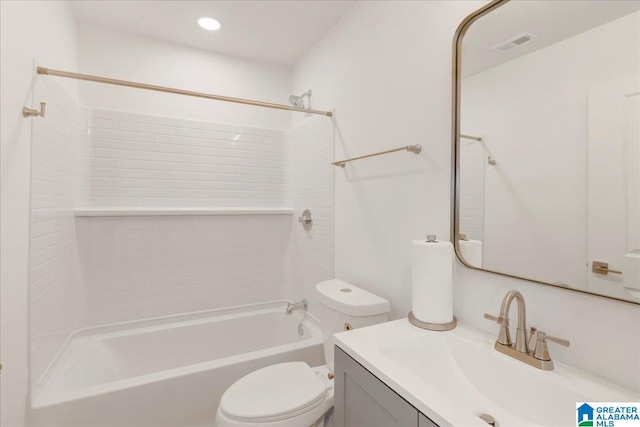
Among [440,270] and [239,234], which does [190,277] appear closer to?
[239,234]

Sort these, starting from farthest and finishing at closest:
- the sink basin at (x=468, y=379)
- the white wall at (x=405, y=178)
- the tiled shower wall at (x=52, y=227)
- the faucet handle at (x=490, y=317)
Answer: the tiled shower wall at (x=52, y=227)
the faucet handle at (x=490, y=317)
the white wall at (x=405, y=178)
the sink basin at (x=468, y=379)

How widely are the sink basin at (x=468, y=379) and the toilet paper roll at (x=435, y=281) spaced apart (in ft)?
0.21

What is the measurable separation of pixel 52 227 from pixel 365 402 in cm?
176

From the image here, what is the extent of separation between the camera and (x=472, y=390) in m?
0.90

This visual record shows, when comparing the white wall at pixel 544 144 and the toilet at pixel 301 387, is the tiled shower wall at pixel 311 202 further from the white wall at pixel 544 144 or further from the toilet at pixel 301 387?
the white wall at pixel 544 144

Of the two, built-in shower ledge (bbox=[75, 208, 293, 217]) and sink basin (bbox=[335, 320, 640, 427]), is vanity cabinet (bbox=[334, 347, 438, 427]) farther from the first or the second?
built-in shower ledge (bbox=[75, 208, 293, 217])

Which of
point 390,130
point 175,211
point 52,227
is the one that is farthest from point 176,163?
point 390,130

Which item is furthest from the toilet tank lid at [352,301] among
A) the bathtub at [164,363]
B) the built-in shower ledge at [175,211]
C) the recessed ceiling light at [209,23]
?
the recessed ceiling light at [209,23]

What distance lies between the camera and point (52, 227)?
1.57 metres

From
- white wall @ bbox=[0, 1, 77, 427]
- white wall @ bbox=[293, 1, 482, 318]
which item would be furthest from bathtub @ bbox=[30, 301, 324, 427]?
white wall @ bbox=[293, 1, 482, 318]

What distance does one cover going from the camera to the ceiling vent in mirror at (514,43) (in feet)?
3.11

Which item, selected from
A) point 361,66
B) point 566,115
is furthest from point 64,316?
point 566,115

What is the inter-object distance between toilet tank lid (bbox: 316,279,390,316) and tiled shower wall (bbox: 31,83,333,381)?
0.45m

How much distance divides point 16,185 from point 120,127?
1.06m
